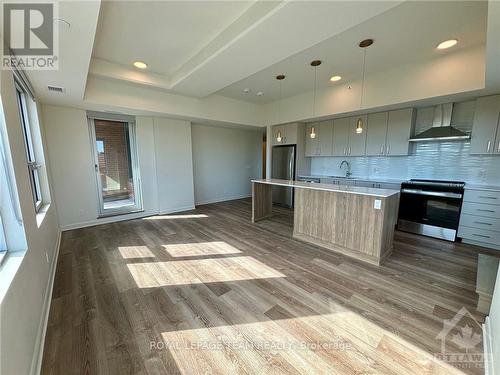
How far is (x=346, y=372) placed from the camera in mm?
1386

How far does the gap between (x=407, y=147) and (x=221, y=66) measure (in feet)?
12.4

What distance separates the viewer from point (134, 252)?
3145 millimetres

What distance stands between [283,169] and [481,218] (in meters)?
3.93

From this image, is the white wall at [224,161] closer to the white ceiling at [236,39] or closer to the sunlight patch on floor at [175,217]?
the sunlight patch on floor at [175,217]

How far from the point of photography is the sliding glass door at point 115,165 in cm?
438

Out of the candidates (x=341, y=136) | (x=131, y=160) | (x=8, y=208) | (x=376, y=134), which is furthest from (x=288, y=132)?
(x=8, y=208)

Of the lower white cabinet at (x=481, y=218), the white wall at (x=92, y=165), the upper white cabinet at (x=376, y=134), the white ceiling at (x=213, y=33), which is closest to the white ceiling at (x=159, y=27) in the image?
the white ceiling at (x=213, y=33)

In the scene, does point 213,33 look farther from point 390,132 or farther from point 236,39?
point 390,132

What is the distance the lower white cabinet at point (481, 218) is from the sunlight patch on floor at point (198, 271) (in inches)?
129

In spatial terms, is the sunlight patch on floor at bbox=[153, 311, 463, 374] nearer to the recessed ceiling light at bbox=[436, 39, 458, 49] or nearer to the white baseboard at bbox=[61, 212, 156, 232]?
the recessed ceiling light at bbox=[436, 39, 458, 49]

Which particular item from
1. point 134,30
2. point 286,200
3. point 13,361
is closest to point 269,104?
point 286,200

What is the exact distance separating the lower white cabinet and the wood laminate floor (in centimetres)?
24

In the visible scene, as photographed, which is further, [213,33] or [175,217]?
[175,217]

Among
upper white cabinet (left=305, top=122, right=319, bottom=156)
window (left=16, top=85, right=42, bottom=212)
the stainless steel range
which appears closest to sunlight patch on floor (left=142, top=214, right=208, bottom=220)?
window (left=16, top=85, right=42, bottom=212)
